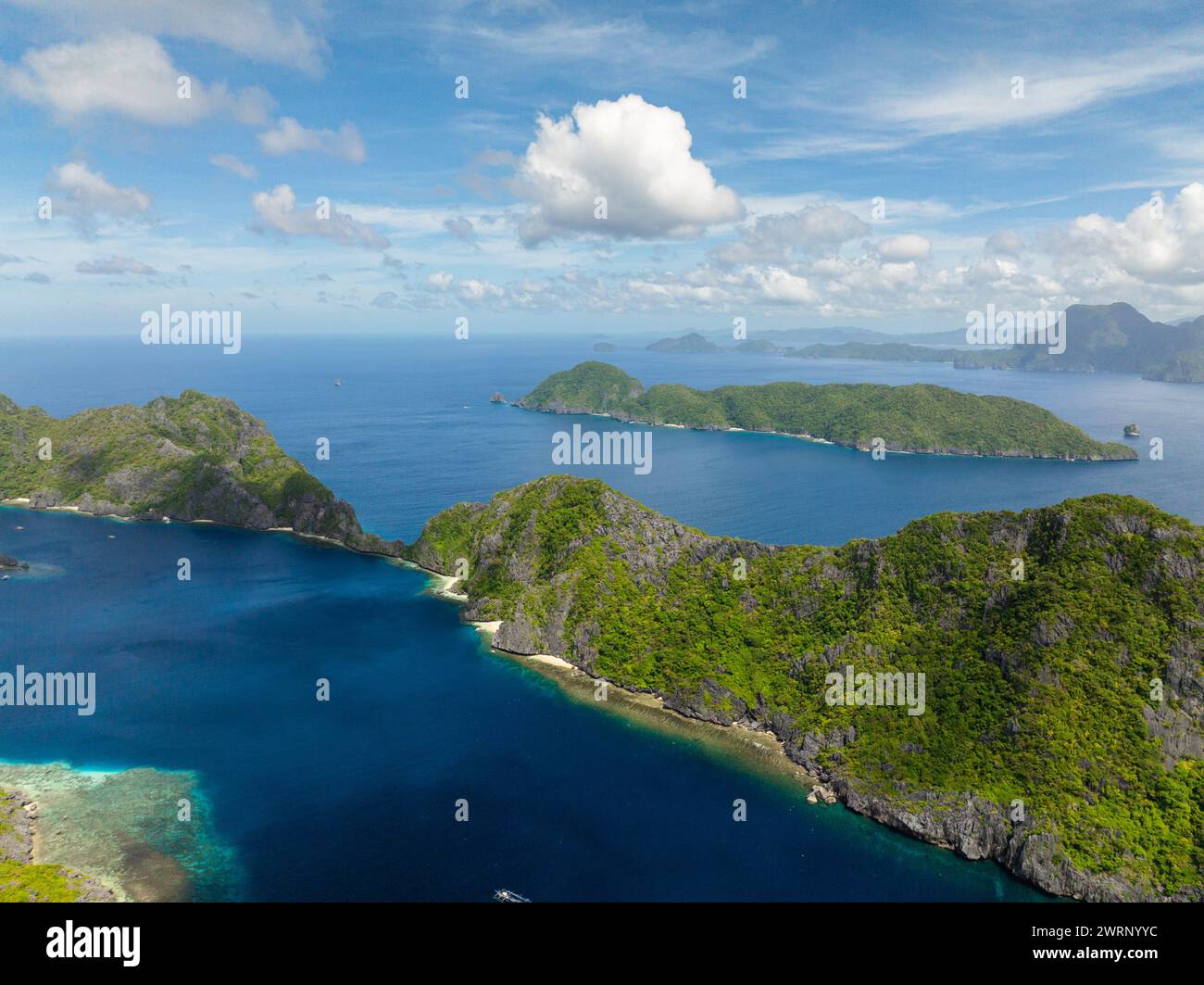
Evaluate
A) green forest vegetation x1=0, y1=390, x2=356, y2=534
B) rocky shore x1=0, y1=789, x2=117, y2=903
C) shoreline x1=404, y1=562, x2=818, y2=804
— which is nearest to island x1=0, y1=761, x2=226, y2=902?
rocky shore x1=0, y1=789, x2=117, y2=903

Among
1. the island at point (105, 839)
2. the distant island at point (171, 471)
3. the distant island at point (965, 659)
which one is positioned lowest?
the island at point (105, 839)

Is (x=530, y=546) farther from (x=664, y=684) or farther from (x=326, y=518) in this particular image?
(x=326, y=518)

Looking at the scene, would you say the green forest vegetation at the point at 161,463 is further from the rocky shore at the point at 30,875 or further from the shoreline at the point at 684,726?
the rocky shore at the point at 30,875

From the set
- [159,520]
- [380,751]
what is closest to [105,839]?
[380,751]

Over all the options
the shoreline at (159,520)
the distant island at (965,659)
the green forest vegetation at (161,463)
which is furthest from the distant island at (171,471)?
the distant island at (965,659)

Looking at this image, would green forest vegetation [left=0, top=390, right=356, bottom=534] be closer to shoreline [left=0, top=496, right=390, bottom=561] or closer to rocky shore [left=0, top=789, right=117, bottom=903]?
shoreline [left=0, top=496, right=390, bottom=561]

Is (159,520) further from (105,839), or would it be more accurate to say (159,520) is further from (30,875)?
(30,875)

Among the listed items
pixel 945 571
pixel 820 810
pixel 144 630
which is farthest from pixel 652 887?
pixel 144 630
